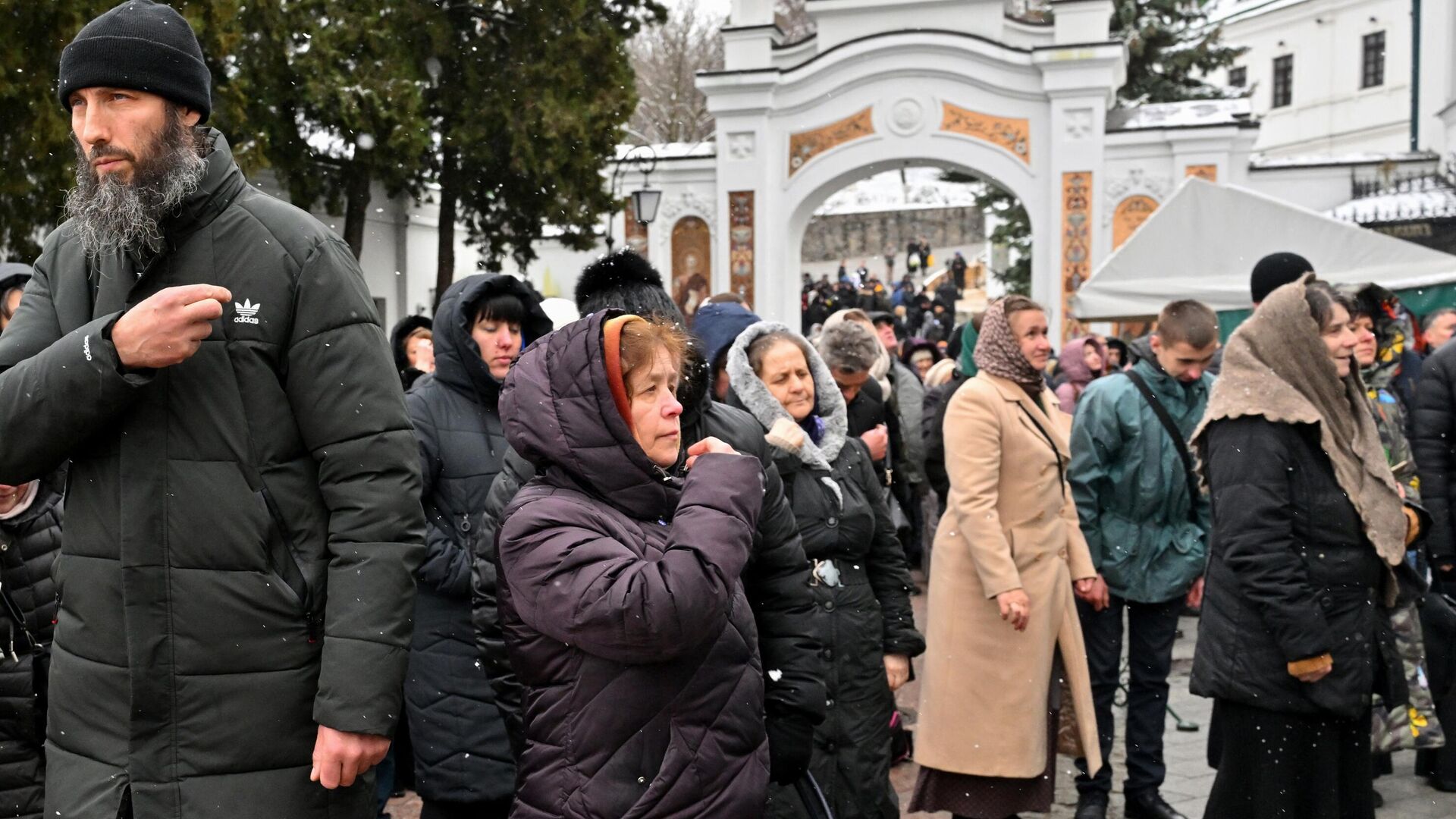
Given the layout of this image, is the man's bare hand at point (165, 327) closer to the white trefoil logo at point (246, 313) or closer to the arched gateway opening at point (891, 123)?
the white trefoil logo at point (246, 313)

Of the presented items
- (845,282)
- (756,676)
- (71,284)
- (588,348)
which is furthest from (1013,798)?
(845,282)

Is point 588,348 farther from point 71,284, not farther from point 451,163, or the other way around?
point 451,163

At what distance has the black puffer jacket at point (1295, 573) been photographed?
430cm

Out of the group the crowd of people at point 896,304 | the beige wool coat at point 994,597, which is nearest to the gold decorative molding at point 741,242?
the crowd of people at point 896,304

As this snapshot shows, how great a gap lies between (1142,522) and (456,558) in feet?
9.74

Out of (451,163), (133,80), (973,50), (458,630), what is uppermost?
(973,50)

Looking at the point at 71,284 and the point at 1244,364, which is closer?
the point at 71,284

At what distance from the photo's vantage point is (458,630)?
4422 mm

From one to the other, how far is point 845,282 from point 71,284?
89.6ft

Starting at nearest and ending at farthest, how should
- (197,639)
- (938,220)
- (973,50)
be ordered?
(197,639)
(973,50)
(938,220)

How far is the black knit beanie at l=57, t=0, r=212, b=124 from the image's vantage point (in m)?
2.67

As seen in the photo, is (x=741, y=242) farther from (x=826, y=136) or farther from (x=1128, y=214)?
(x=1128, y=214)

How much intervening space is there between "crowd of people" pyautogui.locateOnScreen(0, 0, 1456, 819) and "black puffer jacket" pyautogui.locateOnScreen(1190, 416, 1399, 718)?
0.04 ft

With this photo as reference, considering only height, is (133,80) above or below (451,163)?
below
